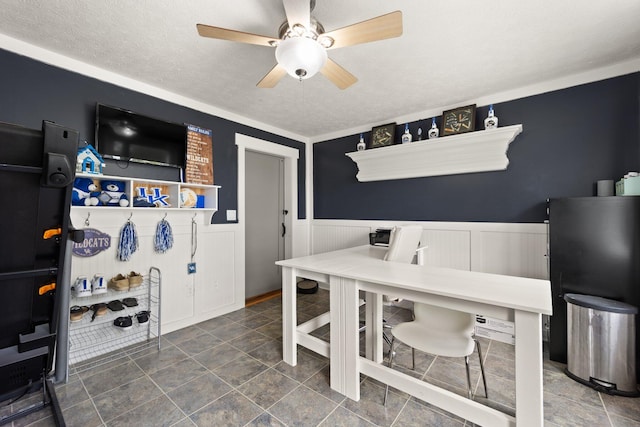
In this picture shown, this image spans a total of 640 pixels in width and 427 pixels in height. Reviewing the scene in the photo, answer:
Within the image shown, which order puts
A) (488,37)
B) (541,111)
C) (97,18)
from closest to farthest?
1. (97,18)
2. (488,37)
3. (541,111)

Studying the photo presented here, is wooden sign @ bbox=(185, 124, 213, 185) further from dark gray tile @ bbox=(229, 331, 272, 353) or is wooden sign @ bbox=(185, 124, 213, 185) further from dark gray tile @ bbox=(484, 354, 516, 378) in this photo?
dark gray tile @ bbox=(484, 354, 516, 378)

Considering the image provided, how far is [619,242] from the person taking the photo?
76.6 inches

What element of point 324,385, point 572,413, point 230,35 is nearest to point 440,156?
point 572,413

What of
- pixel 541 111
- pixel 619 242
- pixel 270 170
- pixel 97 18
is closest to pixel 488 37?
pixel 541 111

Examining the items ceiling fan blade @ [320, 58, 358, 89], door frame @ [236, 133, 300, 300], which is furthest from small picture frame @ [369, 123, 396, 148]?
ceiling fan blade @ [320, 58, 358, 89]

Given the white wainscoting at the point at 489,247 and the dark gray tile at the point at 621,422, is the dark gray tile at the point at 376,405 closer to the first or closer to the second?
the dark gray tile at the point at 621,422

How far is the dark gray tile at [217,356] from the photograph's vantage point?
2199 millimetres

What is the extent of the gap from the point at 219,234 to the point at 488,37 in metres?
3.12

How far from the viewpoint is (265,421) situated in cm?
158

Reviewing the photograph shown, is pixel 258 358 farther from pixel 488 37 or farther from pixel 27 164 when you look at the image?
pixel 488 37

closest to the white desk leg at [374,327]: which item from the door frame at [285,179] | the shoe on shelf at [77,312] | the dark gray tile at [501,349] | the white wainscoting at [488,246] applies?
the dark gray tile at [501,349]

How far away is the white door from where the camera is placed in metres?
3.87

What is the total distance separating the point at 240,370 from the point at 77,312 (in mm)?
1352

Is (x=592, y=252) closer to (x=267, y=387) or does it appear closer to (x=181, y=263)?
(x=267, y=387)
